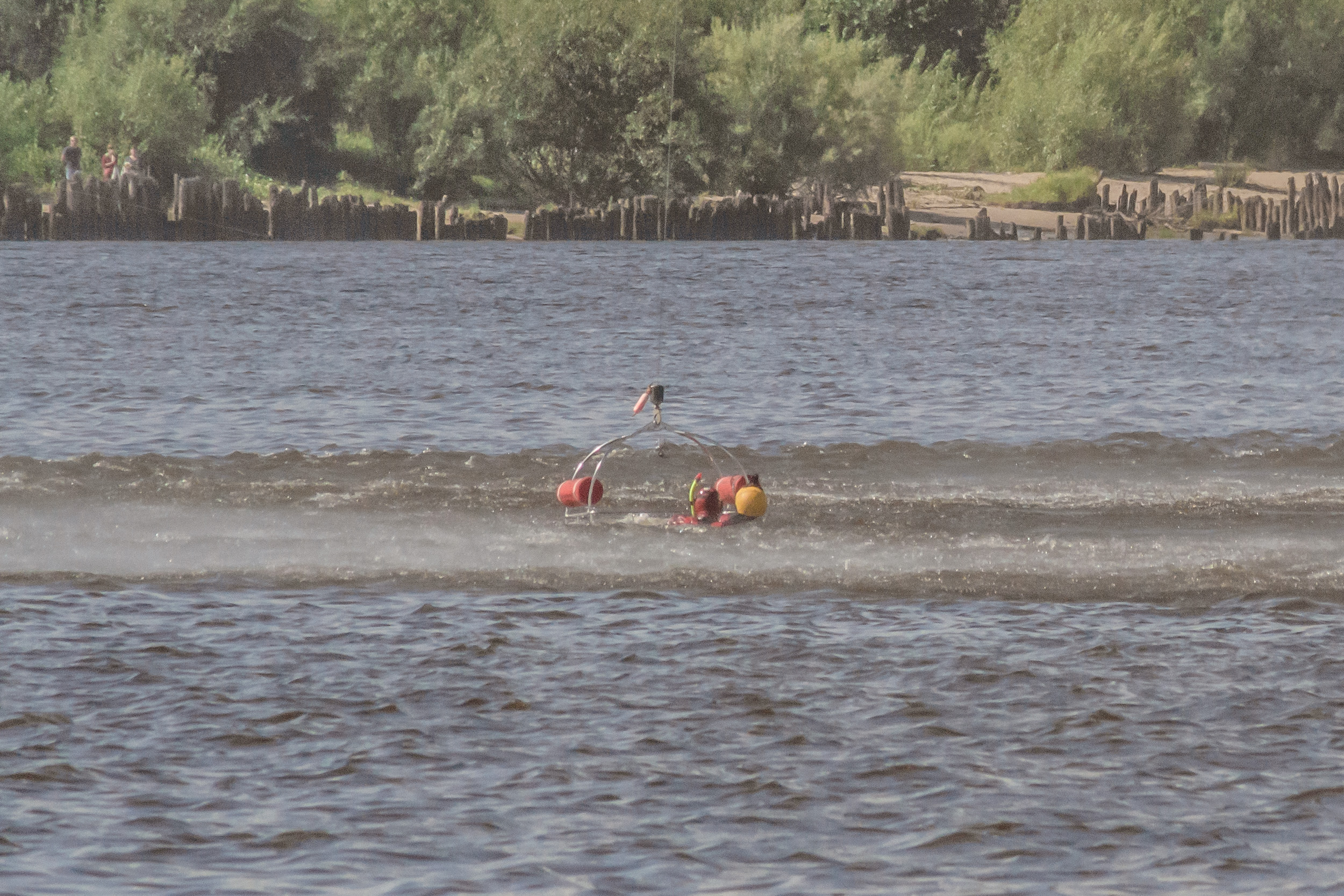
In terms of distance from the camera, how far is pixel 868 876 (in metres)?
7.92

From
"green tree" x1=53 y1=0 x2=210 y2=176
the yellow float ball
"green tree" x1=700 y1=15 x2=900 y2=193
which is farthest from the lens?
"green tree" x1=700 y1=15 x2=900 y2=193

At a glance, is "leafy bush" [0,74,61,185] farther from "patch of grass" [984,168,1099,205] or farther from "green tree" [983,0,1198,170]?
"green tree" [983,0,1198,170]

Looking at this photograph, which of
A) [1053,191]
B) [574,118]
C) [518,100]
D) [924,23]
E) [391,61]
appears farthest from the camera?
[924,23]

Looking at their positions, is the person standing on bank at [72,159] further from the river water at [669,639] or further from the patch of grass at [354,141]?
the river water at [669,639]

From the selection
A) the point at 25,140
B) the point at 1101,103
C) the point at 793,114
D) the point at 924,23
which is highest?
the point at 924,23

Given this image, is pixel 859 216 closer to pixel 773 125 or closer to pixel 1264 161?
pixel 773 125

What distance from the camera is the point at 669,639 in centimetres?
1150

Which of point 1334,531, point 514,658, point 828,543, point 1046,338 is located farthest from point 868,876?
point 1046,338

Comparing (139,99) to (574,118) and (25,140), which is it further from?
(574,118)

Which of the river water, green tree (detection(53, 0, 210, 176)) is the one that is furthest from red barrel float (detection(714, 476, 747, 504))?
green tree (detection(53, 0, 210, 176))

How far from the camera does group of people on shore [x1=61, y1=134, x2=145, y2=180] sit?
193ft

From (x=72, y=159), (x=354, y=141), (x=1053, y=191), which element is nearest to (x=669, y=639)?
(x=72, y=159)

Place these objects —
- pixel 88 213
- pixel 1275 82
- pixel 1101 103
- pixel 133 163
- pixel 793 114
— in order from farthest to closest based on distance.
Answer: pixel 1275 82 < pixel 1101 103 < pixel 793 114 < pixel 133 163 < pixel 88 213

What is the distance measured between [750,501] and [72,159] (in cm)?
4924
